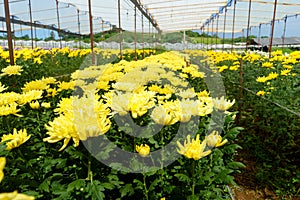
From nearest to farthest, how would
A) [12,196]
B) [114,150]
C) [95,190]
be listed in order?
[12,196] → [95,190] → [114,150]

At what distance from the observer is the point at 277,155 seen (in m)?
3.44

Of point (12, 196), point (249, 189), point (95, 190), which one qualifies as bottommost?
point (249, 189)

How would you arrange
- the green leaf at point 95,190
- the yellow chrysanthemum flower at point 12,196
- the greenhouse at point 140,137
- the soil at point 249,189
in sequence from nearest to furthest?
the yellow chrysanthemum flower at point 12,196
the green leaf at point 95,190
the greenhouse at point 140,137
the soil at point 249,189

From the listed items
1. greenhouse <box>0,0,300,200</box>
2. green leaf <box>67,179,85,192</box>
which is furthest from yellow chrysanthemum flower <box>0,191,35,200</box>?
green leaf <box>67,179,85,192</box>

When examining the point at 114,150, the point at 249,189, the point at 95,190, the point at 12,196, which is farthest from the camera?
the point at 249,189

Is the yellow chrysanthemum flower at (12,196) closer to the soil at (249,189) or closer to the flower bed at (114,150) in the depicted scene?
the flower bed at (114,150)

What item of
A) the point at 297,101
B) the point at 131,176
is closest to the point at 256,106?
the point at 297,101

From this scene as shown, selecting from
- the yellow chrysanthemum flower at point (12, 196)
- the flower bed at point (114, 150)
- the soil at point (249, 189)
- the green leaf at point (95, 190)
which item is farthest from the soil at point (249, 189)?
the yellow chrysanthemum flower at point (12, 196)

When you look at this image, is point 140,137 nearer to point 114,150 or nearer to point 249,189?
point 114,150

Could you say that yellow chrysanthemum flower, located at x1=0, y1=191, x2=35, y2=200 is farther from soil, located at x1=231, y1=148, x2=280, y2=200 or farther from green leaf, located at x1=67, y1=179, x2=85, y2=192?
soil, located at x1=231, y1=148, x2=280, y2=200

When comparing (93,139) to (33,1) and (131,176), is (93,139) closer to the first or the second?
(131,176)

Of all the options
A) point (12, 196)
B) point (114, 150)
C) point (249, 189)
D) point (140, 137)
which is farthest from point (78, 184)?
point (249, 189)

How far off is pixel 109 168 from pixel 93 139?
0.26m

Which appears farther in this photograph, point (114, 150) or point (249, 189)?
point (249, 189)
